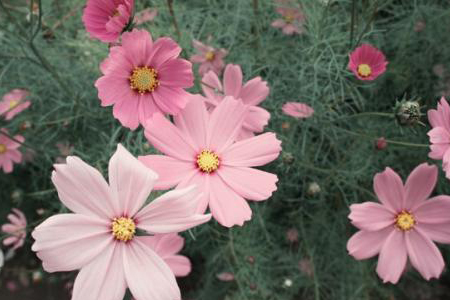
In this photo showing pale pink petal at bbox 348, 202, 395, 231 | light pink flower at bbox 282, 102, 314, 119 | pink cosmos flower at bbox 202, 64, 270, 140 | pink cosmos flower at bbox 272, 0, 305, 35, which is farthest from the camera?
pink cosmos flower at bbox 272, 0, 305, 35

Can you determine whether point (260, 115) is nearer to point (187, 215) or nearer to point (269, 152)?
point (269, 152)

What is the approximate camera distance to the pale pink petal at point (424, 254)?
31.1 inches

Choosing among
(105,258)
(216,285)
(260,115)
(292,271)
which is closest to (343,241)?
(292,271)

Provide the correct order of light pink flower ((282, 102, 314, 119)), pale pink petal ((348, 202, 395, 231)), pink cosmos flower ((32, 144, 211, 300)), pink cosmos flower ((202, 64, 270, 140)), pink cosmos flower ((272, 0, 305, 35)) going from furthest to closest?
pink cosmos flower ((272, 0, 305, 35))
light pink flower ((282, 102, 314, 119))
pink cosmos flower ((202, 64, 270, 140))
pale pink petal ((348, 202, 395, 231))
pink cosmos flower ((32, 144, 211, 300))

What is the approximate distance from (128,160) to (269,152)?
0.23 meters

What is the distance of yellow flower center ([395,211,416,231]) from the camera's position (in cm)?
82

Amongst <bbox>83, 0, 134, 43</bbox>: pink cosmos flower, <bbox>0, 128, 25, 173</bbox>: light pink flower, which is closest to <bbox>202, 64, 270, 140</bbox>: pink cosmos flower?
<bbox>83, 0, 134, 43</bbox>: pink cosmos flower

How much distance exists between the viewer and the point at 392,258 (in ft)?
2.60

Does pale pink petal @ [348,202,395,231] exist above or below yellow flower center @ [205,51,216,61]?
below

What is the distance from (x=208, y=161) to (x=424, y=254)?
0.46m

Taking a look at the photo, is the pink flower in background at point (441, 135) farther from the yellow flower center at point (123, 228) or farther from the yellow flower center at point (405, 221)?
the yellow flower center at point (123, 228)

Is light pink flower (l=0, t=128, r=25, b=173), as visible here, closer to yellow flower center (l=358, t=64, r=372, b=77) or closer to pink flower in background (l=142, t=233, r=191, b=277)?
pink flower in background (l=142, t=233, r=191, b=277)

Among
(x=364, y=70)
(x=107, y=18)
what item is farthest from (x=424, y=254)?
(x=107, y=18)

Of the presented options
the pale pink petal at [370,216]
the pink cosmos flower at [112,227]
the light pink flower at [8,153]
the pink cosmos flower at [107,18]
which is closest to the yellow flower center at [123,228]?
the pink cosmos flower at [112,227]
